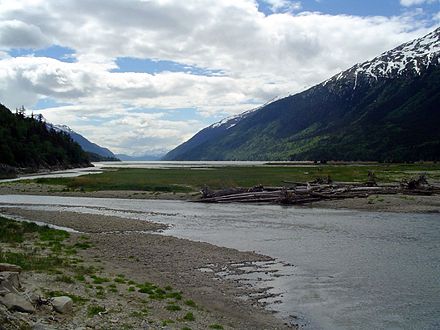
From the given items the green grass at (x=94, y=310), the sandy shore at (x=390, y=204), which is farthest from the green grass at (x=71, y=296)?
the sandy shore at (x=390, y=204)

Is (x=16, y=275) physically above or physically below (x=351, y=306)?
above

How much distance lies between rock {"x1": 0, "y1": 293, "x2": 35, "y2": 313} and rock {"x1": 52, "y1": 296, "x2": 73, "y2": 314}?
1124mm

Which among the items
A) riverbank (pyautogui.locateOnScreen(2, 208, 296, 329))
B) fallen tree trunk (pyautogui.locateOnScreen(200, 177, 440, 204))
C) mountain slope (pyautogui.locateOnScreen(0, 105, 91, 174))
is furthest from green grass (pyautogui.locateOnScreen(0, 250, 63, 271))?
mountain slope (pyautogui.locateOnScreen(0, 105, 91, 174))

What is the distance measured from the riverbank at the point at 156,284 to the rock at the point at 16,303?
45cm

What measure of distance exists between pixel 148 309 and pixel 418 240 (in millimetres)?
25914

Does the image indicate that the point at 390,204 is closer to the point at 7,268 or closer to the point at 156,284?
the point at 156,284

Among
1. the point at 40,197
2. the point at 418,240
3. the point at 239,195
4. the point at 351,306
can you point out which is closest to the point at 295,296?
the point at 351,306

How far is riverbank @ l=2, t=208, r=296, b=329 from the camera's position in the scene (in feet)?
56.4

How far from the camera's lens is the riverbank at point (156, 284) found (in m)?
17.2

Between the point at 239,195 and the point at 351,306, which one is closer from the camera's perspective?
the point at 351,306

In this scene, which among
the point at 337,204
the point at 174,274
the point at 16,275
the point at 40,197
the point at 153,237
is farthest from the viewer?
the point at 40,197

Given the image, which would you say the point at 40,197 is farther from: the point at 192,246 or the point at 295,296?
the point at 295,296

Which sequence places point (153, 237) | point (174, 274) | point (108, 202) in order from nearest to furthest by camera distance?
1. point (174, 274)
2. point (153, 237)
3. point (108, 202)

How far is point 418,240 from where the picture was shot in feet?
118
